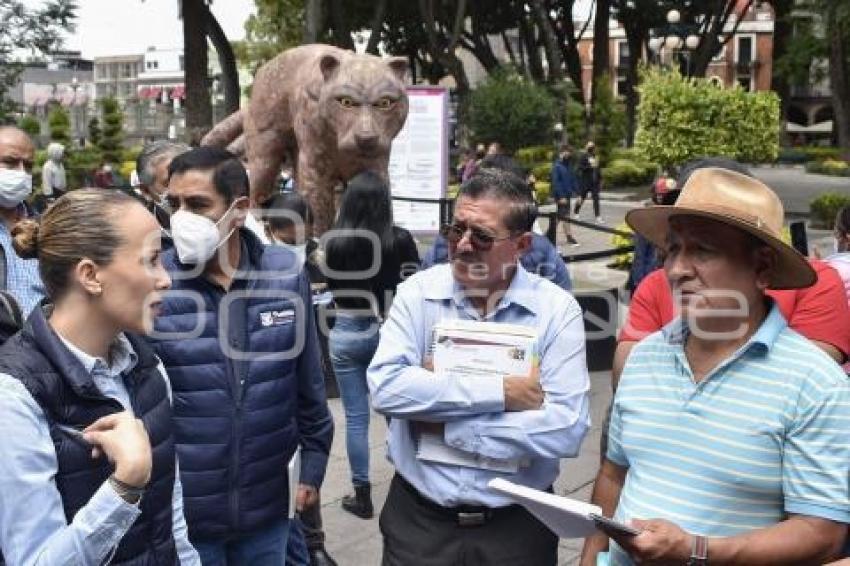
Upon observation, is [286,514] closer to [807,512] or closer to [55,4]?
[807,512]

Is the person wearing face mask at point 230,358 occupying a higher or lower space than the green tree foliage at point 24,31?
lower

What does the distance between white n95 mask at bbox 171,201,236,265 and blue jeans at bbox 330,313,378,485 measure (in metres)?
1.67

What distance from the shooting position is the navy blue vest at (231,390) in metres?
2.78

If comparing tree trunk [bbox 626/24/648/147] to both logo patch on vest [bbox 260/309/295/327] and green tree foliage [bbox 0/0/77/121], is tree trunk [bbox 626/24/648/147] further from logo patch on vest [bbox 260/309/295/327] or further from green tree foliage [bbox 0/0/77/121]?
logo patch on vest [bbox 260/309/295/327]

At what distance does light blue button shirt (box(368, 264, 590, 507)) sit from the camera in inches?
101

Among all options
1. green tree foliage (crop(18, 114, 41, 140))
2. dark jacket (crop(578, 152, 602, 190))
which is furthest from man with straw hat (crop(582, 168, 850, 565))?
green tree foliage (crop(18, 114, 41, 140))

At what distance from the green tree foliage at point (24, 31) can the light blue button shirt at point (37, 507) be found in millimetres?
26062

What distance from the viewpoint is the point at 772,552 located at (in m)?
1.99

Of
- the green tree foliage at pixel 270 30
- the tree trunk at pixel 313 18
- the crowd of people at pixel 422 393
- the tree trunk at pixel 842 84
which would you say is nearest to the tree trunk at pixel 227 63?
the green tree foliage at pixel 270 30

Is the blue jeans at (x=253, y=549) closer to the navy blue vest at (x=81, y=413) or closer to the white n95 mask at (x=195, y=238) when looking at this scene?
the navy blue vest at (x=81, y=413)

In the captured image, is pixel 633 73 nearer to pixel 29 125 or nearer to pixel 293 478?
pixel 29 125

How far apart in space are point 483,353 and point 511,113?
2380 cm

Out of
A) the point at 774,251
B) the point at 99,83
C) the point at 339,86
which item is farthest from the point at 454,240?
the point at 99,83

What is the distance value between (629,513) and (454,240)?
97cm
